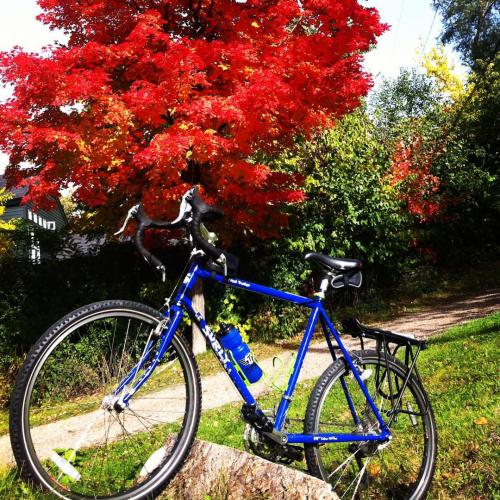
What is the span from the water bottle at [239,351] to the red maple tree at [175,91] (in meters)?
3.78

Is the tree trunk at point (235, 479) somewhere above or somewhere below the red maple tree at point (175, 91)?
below

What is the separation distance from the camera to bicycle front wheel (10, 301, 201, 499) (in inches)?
83.1

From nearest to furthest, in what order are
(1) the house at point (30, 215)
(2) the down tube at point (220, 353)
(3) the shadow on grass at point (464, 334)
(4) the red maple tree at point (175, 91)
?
(2) the down tube at point (220, 353) → (4) the red maple tree at point (175, 91) → (3) the shadow on grass at point (464, 334) → (1) the house at point (30, 215)

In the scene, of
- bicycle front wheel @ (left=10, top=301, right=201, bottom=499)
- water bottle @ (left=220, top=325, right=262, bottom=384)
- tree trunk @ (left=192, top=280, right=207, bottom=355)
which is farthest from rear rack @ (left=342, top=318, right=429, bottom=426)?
tree trunk @ (left=192, top=280, right=207, bottom=355)

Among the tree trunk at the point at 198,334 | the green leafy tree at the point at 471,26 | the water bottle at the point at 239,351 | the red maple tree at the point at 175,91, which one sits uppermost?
the green leafy tree at the point at 471,26

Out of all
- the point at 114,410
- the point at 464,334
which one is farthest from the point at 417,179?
the point at 114,410

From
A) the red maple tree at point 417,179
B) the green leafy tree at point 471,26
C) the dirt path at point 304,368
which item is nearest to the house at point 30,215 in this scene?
the dirt path at point 304,368

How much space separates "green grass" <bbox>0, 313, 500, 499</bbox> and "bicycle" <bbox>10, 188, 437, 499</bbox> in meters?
0.21

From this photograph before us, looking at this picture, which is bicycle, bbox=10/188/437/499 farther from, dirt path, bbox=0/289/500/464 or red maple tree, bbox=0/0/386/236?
red maple tree, bbox=0/0/386/236

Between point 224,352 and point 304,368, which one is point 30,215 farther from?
point 224,352

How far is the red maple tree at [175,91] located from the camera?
20.3 ft

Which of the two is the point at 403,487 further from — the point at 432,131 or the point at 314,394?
the point at 432,131

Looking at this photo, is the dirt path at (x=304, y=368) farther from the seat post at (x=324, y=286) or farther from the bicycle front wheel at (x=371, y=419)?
the seat post at (x=324, y=286)

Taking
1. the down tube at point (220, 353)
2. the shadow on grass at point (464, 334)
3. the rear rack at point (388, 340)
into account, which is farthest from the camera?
the shadow on grass at point (464, 334)
